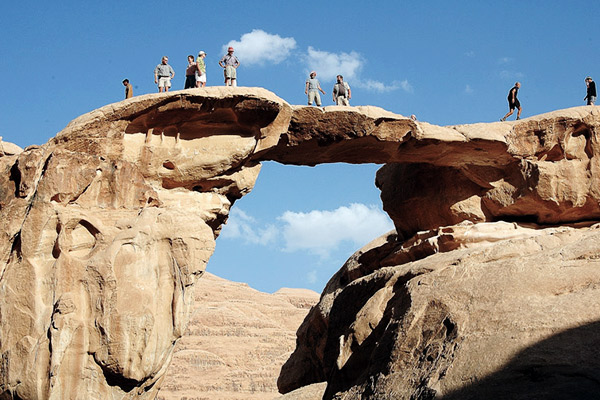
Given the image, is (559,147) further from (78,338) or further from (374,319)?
(78,338)

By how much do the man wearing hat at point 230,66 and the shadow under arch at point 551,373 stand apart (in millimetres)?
10428

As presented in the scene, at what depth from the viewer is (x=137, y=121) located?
2081 centimetres

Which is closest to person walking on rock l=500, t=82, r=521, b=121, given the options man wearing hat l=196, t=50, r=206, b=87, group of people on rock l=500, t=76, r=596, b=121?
group of people on rock l=500, t=76, r=596, b=121

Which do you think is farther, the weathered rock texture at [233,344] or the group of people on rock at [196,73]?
the weathered rock texture at [233,344]

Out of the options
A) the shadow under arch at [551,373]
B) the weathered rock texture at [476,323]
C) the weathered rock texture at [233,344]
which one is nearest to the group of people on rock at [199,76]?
the weathered rock texture at [476,323]

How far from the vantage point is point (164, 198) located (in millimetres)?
21062

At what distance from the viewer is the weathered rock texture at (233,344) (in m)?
45.6

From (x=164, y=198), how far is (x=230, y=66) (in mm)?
3755

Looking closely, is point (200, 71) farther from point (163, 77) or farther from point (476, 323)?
point (476, 323)

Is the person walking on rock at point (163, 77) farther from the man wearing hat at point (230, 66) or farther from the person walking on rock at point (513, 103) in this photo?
the person walking on rock at point (513, 103)

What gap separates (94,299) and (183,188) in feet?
13.4

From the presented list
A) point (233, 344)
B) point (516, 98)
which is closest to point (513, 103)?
point (516, 98)

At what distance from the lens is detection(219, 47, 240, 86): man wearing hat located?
21672mm

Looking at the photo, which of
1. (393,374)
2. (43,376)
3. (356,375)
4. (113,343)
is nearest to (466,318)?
(393,374)
